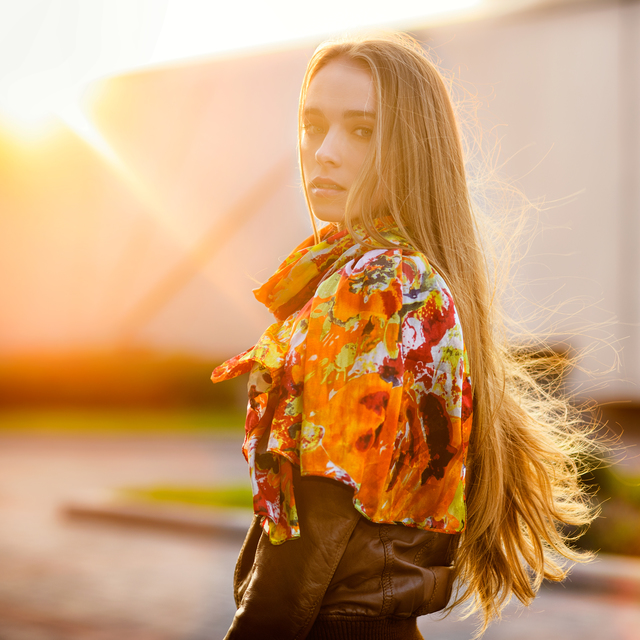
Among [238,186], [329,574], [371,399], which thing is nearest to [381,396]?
[371,399]

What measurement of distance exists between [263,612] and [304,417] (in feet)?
1.24

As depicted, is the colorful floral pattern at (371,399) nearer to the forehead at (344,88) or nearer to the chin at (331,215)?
the chin at (331,215)

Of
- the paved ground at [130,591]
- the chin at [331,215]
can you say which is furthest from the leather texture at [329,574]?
the paved ground at [130,591]

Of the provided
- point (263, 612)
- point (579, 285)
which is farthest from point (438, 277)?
point (579, 285)

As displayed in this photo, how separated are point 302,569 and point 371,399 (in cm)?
34

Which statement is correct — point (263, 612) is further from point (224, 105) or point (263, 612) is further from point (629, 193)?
point (224, 105)

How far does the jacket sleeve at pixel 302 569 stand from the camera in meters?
1.24

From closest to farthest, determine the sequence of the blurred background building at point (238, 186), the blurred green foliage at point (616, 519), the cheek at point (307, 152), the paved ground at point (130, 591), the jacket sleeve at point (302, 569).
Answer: the jacket sleeve at point (302, 569) → the cheek at point (307, 152) → the paved ground at point (130, 591) → the blurred green foliage at point (616, 519) → the blurred background building at point (238, 186)

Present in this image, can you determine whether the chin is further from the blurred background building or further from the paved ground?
the blurred background building

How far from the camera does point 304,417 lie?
128 centimetres

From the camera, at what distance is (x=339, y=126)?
5.05 ft

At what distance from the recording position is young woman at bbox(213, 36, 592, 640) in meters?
1.25

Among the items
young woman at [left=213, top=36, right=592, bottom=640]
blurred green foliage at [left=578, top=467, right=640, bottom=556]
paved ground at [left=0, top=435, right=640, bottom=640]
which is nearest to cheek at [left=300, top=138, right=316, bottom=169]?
young woman at [left=213, top=36, right=592, bottom=640]

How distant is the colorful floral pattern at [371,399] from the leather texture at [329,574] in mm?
36
